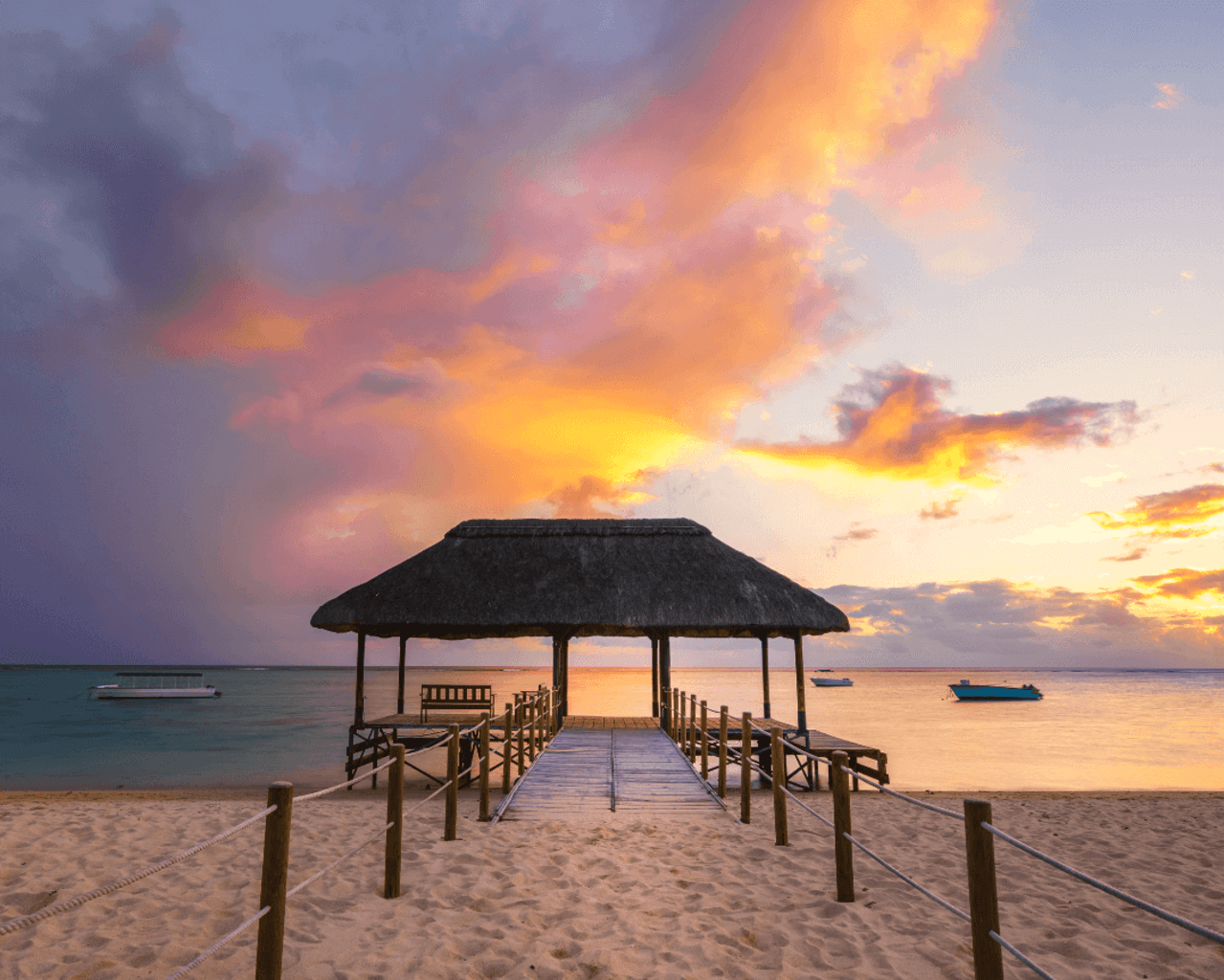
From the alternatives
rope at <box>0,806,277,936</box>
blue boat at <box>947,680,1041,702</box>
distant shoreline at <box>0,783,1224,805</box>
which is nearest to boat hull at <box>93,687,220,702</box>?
distant shoreline at <box>0,783,1224,805</box>

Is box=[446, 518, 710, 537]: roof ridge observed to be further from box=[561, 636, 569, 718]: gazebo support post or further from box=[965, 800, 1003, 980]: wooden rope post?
box=[965, 800, 1003, 980]: wooden rope post

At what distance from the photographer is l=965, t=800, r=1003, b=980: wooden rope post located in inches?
122

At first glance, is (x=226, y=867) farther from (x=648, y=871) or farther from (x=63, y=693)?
(x=63, y=693)

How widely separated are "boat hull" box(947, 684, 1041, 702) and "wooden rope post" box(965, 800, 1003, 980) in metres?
53.8

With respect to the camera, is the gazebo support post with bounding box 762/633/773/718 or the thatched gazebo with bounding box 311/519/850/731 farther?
the gazebo support post with bounding box 762/633/773/718

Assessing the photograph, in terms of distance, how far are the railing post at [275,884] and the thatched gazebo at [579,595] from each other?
1055cm

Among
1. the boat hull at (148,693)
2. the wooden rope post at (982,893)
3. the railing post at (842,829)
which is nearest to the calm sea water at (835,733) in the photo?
the boat hull at (148,693)

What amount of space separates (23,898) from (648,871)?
16.0 ft

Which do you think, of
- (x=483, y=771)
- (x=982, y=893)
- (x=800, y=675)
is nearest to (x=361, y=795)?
(x=483, y=771)

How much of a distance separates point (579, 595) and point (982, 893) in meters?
11.4

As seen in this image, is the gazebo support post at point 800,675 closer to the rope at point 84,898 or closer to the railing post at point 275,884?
the railing post at point 275,884

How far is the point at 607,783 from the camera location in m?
8.85

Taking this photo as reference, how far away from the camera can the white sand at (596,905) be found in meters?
4.16

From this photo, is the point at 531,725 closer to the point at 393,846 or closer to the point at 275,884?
the point at 393,846
